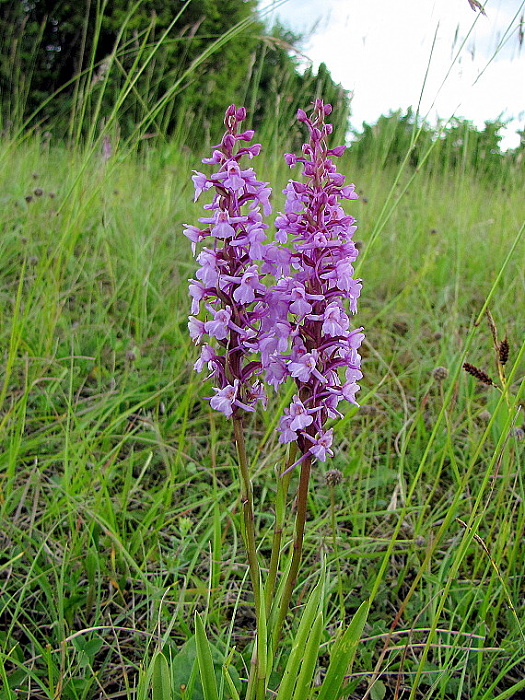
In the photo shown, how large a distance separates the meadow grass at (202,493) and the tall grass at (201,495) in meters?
0.01

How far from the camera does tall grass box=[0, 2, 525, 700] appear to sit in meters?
1.52

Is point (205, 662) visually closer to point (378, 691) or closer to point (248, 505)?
point (248, 505)

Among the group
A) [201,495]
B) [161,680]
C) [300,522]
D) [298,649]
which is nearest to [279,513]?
[300,522]

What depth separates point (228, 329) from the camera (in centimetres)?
109

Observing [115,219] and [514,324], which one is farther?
[115,219]

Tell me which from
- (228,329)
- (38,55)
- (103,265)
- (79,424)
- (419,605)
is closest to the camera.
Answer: (228,329)

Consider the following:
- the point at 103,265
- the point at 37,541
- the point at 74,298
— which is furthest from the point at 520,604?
the point at 103,265

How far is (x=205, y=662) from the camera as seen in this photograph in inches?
44.9

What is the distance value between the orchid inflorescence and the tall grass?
0.65ft

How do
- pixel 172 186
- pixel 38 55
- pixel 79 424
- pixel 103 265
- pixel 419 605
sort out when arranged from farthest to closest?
1. pixel 38 55
2. pixel 172 186
3. pixel 103 265
4. pixel 79 424
5. pixel 419 605

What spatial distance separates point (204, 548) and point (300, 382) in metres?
1.02

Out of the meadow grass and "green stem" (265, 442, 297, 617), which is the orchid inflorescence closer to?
"green stem" (265, 442, 297, 617)

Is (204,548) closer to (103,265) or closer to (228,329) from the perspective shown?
(228,329)

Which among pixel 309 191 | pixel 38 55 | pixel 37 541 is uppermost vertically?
pixel 38 55
